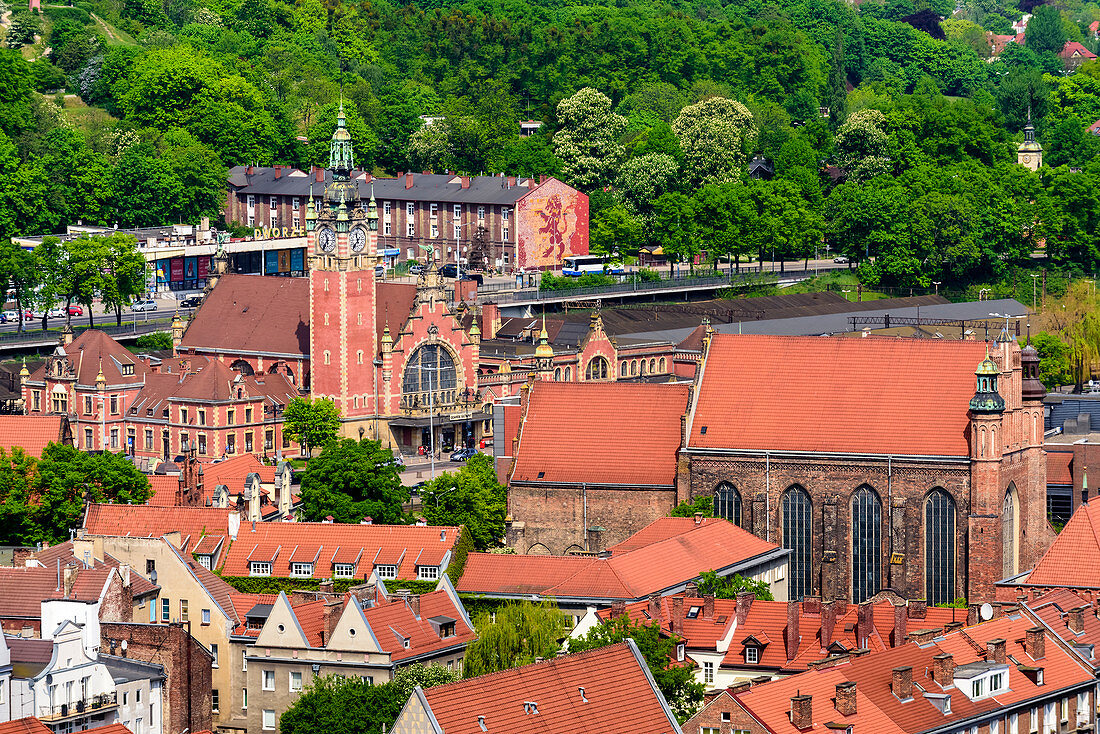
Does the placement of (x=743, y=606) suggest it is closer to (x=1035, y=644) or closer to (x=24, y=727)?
(x=1035, y=644)

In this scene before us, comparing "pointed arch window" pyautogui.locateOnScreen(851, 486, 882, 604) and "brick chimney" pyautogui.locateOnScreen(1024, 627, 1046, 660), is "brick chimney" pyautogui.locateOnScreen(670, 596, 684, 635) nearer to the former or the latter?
"brick chimney" pyautogui.locateOnScreen(1024, 627, 1046, 660)

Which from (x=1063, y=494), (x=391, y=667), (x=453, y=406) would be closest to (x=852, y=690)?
(x=391, y=667)

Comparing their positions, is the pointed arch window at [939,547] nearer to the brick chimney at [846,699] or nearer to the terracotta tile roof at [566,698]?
the terracotta tile roof at [566,698]

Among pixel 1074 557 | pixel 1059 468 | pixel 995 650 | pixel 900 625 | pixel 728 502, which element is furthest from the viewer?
pixel 1059 468

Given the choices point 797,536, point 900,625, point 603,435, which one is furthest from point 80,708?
point 797,536

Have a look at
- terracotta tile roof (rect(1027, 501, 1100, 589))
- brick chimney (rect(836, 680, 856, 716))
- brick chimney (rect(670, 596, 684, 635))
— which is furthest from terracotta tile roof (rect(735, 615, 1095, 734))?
terracotta tile roof (rect(1027, 501, 1100, 589))

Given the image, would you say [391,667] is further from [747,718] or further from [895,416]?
[895,416]
